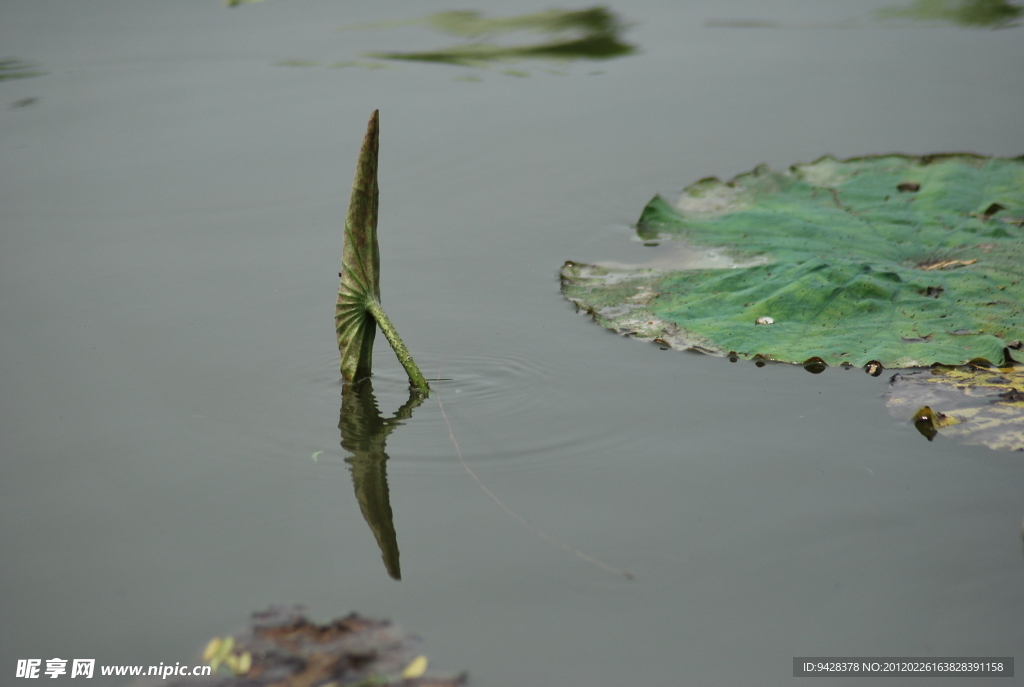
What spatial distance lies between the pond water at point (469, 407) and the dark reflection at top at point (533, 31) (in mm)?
528

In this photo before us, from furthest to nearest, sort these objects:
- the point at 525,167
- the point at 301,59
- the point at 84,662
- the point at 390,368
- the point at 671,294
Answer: the point at 301,59, the point at 525,167, the point at 671,294, the point at 390,368, the point at 84,662

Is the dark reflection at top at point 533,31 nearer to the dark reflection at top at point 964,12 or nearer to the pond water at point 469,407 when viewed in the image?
the pond water at point 469,407

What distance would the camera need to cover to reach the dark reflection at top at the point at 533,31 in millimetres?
5305

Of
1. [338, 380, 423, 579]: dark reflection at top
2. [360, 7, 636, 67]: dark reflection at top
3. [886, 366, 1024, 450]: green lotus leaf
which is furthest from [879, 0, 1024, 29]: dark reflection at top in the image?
[338, 380, 423, 579]: dark reflection at top

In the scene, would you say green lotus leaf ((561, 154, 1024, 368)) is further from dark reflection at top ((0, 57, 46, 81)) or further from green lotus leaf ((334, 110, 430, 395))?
dark reflection at top ((0, 57, 46, 81))

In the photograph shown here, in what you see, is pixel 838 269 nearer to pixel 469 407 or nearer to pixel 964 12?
pixel 469 407

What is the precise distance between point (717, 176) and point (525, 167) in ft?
2.80

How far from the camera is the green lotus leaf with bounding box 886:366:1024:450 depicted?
221 centimetres

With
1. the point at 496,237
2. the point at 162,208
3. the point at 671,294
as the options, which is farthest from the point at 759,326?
the point at 162,208

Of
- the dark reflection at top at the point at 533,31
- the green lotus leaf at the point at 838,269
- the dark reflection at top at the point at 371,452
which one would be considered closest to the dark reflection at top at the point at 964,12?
the dark reflection at top at the point at 533,31

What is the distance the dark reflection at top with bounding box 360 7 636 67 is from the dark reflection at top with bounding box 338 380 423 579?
3.26 metres

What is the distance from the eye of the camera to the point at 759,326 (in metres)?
2.75

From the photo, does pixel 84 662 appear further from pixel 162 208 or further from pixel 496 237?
pixel 162 208

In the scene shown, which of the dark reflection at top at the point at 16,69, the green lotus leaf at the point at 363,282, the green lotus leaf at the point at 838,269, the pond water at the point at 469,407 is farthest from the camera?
the dark reflection at top at the point at 16,69
